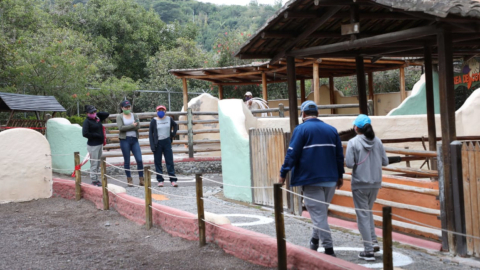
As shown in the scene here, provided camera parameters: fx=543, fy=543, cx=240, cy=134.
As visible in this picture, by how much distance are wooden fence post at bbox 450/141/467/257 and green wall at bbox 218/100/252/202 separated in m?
4.62

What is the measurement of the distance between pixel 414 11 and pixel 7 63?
15146 mm

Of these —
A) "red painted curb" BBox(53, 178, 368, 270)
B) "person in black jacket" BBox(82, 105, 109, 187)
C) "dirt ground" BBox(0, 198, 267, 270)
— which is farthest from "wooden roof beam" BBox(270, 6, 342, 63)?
"person in black jacket" BBox(82, 105, 109, 187)

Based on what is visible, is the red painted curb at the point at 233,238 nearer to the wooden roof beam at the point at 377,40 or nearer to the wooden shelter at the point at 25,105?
the wooden roof beam at the point at 377,40

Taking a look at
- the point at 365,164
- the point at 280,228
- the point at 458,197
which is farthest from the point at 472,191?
the point at 280,228

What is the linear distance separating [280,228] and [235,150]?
208 inches

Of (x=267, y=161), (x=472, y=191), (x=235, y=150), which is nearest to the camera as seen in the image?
(x=472, y=191)

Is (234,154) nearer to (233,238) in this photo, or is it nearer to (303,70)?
(233,238)

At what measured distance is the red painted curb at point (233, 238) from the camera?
5025 mm

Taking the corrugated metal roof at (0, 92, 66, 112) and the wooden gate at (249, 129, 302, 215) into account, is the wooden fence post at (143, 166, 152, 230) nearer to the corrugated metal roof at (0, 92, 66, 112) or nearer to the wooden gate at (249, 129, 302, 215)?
the wooden gate at (249, 129, 302, 215)

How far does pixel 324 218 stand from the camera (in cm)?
570

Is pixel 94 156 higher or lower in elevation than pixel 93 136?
lower

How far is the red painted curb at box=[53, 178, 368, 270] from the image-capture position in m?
5.03

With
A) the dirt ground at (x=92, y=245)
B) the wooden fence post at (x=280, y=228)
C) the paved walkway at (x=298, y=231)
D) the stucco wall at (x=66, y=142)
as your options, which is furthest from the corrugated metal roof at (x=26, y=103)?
the wooden fence post at (x=280, y=228)

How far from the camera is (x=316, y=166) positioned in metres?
5.61
